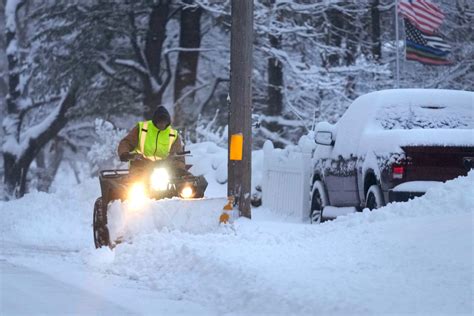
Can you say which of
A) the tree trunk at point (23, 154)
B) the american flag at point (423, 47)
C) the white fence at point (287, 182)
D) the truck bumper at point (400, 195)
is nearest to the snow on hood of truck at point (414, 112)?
the truck bumper at point (400, 195)

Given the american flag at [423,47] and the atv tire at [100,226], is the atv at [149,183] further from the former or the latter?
the american flag at [423,47]

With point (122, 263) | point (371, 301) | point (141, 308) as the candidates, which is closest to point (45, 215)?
point (122, 263)

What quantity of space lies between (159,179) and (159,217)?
0.53 meters

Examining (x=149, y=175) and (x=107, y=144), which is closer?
(x=149, y=175)

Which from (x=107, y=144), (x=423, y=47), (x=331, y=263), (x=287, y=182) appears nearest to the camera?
(x=331, y=263)

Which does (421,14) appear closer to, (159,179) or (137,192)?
(159,179)

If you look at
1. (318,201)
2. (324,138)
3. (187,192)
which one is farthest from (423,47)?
(187,192)

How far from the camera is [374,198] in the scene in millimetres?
11859

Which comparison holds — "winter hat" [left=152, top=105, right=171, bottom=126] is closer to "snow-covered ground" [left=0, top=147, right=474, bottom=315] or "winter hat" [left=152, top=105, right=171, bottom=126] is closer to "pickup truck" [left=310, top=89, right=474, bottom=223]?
"snow-covered ground" [left=0, top=147, right=474, bottom=315]

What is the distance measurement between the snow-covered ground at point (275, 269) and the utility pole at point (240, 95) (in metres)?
1.49

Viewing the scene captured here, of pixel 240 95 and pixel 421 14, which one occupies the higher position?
pixel 421 14

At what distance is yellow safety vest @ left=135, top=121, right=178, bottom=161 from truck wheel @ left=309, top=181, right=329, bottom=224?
388 centimetres

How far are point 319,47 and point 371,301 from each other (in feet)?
63.4

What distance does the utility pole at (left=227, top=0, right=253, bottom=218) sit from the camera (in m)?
12.2
